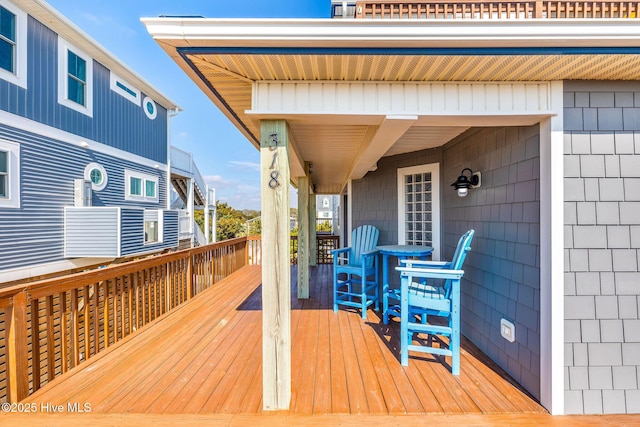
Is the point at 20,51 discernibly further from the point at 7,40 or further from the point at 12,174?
the point at 12,174

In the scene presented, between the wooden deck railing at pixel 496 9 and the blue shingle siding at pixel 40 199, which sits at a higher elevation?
the wooden deck railing at pixel 496 9

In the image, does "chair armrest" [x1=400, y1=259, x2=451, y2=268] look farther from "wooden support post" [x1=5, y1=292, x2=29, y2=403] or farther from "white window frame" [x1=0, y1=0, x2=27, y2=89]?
"white window frame" [x1=0, y1=0, x2=27, y2=89]

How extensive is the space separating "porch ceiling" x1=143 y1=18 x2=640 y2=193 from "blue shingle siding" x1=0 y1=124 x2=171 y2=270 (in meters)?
5.46

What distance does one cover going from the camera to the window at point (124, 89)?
705cm

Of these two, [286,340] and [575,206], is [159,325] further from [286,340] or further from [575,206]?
[575,206]

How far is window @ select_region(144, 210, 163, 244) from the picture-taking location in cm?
767

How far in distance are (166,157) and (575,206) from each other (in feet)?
34.2

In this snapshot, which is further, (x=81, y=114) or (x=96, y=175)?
(x=96, y=175)

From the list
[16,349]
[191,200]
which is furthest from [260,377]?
[191,200]

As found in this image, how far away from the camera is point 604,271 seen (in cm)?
189

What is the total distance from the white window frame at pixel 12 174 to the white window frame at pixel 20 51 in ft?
3.66

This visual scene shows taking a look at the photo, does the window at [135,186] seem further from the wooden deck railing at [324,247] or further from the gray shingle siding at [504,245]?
the gray shingle siding at [504,245]

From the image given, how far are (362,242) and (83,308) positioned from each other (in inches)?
130

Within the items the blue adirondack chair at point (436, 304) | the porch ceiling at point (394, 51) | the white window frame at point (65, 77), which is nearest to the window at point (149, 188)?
the white window frame at point (65, 77)
